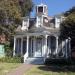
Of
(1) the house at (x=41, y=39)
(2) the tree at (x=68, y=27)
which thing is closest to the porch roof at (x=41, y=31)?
(1) the house at (x=41, y=39)

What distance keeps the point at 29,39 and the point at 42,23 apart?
2.69 m

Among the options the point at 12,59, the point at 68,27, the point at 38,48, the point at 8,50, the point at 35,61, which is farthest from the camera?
the point at 8,50

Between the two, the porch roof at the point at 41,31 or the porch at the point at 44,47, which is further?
the porch at the point at 44,47

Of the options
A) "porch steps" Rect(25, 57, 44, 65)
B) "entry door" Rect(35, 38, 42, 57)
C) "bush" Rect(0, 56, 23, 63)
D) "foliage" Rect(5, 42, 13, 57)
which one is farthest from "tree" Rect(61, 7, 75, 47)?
"foliage" Rect(5, 42, 13, 57)

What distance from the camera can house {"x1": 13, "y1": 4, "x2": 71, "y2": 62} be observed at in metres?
35.9

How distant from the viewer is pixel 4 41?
4147 centimetres

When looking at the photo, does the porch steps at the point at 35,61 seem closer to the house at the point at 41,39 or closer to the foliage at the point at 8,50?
the house at the point at 41,39

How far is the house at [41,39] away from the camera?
35.9 m

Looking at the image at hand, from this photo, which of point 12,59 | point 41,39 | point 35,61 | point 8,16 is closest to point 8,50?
point 12,59

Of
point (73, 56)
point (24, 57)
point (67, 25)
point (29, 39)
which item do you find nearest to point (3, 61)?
point (24, 57)

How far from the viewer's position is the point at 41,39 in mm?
37000

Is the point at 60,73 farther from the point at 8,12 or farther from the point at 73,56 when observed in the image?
the point at 73,56

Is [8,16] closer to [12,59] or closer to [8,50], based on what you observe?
[12,59]

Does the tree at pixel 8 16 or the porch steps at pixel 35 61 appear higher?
the tree at pixel 8 16
